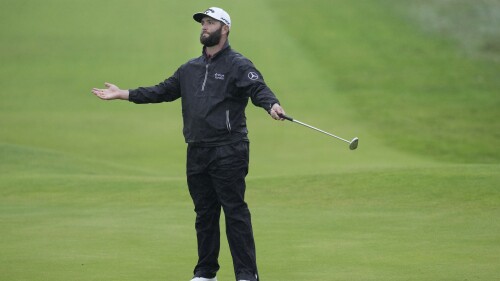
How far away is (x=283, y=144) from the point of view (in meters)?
19.3

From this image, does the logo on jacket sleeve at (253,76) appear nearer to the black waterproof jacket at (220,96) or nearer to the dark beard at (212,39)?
the black waterproof jacket at (220,96)

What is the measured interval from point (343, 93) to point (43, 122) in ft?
19.1

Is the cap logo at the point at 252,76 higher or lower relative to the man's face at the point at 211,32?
lower

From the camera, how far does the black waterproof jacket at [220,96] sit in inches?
277

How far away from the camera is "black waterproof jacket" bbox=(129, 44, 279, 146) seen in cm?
703

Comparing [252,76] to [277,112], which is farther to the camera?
[252,76]

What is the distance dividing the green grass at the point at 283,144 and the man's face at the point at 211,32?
1620 mm

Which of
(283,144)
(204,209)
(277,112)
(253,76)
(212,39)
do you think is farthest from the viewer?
(283,144)

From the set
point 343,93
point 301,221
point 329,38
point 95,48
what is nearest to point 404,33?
point 329,38

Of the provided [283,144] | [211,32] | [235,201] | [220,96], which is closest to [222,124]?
[220,96]

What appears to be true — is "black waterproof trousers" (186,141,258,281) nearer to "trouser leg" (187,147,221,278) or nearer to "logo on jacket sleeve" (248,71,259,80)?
"trouser leg" (187,147,221,278)

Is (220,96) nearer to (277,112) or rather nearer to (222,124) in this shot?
(222,124)

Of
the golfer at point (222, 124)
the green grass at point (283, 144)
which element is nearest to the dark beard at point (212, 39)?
the golfer at point (222, 124)

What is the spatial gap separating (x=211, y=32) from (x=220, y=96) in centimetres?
42
